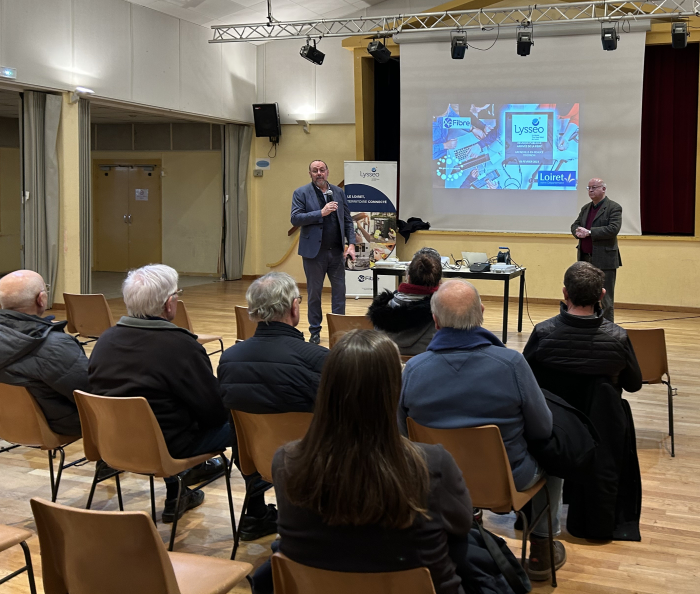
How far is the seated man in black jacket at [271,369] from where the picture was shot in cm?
273

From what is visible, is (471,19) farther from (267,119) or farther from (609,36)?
(267,119)

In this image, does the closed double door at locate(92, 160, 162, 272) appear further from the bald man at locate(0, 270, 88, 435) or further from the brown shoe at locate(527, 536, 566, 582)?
the brown shoe at locate(527, 536, 566, 582)

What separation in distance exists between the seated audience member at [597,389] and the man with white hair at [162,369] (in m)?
1.39

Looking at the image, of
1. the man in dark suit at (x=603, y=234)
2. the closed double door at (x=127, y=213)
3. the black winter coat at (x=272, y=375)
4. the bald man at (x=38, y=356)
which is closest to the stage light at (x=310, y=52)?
the man in dark suit at (x=603, y=234)

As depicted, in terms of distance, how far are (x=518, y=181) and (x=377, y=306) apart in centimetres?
634

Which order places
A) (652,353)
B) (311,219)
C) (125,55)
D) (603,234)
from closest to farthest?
(652,353) < (311,219) < (603,234) < (125,55)

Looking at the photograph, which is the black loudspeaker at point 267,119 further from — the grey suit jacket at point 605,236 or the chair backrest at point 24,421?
the chair backrest at point 24,421

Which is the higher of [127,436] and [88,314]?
[88,314]

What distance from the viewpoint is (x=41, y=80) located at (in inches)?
336

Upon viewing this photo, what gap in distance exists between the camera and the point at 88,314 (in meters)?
5.76

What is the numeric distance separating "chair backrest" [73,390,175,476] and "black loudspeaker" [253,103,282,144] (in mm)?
9710

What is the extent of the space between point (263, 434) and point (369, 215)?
8.15 m

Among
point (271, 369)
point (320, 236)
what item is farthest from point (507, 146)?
point (271, 369)

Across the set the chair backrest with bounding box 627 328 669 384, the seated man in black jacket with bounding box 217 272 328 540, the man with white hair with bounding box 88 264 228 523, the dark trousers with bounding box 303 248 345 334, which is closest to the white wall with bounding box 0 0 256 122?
the dark trousers with bounding box 303 248 345 334
